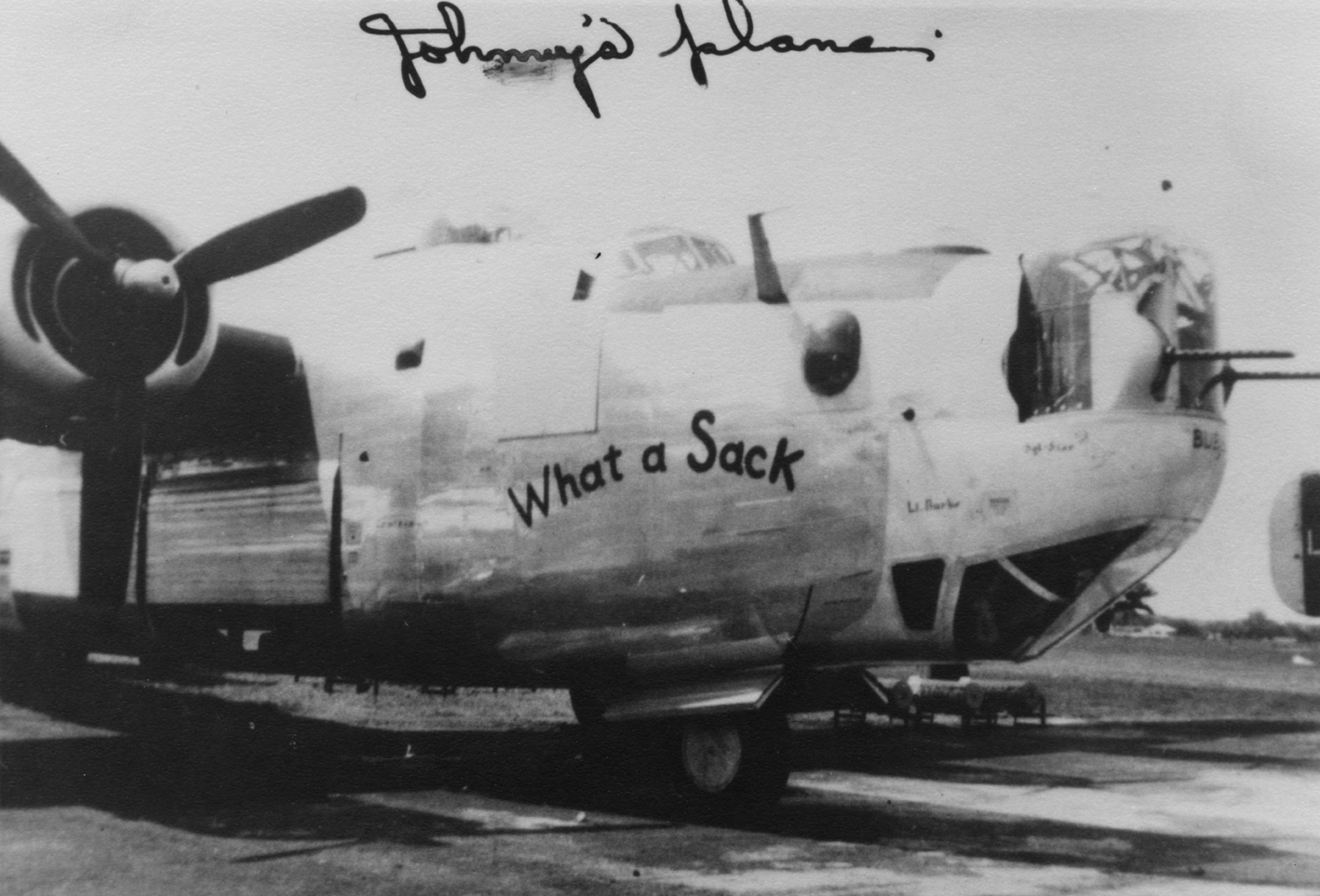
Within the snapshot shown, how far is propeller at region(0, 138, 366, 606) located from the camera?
9492 millimetres

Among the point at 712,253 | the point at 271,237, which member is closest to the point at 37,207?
the point at 271,237

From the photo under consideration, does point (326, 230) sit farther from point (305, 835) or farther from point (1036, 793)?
point (1036, 793)

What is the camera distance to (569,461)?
29.1ft

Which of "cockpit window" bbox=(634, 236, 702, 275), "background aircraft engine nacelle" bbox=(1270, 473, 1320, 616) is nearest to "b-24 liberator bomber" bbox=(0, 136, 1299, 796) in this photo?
"cockpit window" bbox=(634, 236, 702, 275)

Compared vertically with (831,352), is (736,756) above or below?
below

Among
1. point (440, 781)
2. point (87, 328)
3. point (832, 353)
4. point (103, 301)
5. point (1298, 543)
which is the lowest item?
point (440, 781)

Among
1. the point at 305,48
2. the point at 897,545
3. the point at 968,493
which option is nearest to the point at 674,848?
the point at 897,545

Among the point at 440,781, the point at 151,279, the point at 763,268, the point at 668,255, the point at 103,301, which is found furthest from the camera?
the point at 440,781

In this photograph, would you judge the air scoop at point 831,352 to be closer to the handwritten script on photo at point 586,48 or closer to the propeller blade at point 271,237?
the handwritten script on photo at point 586,48

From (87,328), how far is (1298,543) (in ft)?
28.7

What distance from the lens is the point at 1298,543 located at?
28.7 ft

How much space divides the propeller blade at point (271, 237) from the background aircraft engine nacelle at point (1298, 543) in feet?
21.8

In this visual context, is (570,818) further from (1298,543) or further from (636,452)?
(1298,543)

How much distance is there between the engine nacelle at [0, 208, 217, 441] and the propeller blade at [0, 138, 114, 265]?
0.57ft
